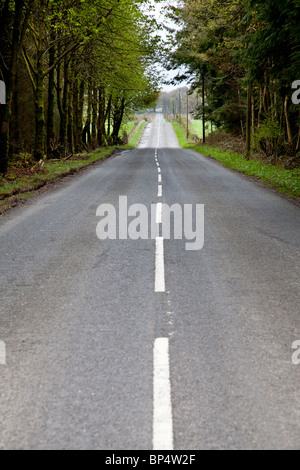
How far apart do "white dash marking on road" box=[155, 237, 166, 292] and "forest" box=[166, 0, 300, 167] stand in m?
6.99

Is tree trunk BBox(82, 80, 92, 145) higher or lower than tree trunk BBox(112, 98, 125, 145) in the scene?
lower

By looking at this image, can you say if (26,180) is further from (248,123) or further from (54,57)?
(248,123)

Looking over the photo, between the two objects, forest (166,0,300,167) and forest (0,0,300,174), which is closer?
forest (166,0,300,167)

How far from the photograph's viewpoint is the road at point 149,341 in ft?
9.21

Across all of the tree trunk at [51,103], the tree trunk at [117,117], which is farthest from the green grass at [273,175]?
the tree trunk at [117,117]

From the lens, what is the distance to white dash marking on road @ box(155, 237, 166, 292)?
18.0 ft

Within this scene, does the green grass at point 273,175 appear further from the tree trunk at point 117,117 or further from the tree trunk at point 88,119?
the tree trunk at point 117,117

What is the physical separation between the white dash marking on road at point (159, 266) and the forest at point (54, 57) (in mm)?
10529

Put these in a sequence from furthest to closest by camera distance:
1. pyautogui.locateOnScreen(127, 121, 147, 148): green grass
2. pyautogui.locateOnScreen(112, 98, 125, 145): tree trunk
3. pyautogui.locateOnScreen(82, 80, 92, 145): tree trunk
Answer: pyautogui.locateOnScreen(127, 121, 147, 148): green grass → pyautogui.locateOnScreen(112, 98, 125, 145): tree trunk → pyautogui.locateOnScreen(82, 80, 92, 145): tree trunk

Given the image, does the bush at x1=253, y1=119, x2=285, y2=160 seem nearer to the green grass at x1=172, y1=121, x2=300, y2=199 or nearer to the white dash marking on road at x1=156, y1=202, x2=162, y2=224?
the green grass at x1=172, y1=121, x2=300, y2=199

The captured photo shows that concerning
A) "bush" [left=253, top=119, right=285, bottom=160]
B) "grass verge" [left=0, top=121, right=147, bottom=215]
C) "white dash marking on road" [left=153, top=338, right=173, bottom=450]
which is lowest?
"white dash marking on road" [left=153, top=338, right=173, bottom=450]

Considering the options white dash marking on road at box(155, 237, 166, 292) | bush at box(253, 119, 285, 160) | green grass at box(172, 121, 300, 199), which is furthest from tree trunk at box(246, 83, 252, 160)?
white dash marking on road at box(155, 237, 166, 292)
